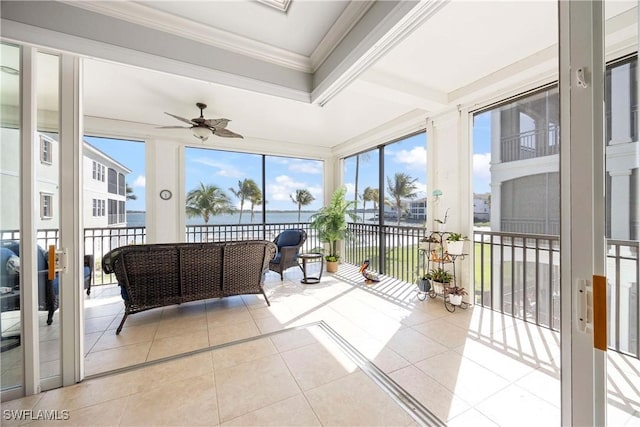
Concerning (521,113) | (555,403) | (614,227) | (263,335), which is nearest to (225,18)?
(614,227)

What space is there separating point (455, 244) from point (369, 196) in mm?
2328

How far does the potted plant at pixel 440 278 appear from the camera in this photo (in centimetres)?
321

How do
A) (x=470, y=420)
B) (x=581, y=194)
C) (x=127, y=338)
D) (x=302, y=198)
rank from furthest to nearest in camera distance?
(x=302, y=198) < (x=127, y=338) < (x=470, y=420) < (x=581, y=194)

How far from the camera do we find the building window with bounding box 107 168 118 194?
14.6 ft

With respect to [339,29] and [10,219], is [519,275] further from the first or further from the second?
[10,219]

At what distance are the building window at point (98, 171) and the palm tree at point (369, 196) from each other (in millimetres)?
4623

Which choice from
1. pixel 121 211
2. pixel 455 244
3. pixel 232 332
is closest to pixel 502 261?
pixel 455 244

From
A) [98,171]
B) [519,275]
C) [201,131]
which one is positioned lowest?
[519,275]

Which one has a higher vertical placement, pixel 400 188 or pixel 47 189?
pixel 400 188

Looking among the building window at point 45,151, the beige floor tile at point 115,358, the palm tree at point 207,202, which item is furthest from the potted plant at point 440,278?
the palm tree at point 207,202

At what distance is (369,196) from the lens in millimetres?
5129

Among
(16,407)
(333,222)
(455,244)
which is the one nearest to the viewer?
(16,407)

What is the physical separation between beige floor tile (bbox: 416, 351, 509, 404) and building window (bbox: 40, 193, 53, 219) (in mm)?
2944

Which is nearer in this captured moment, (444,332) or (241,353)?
(241,353)
